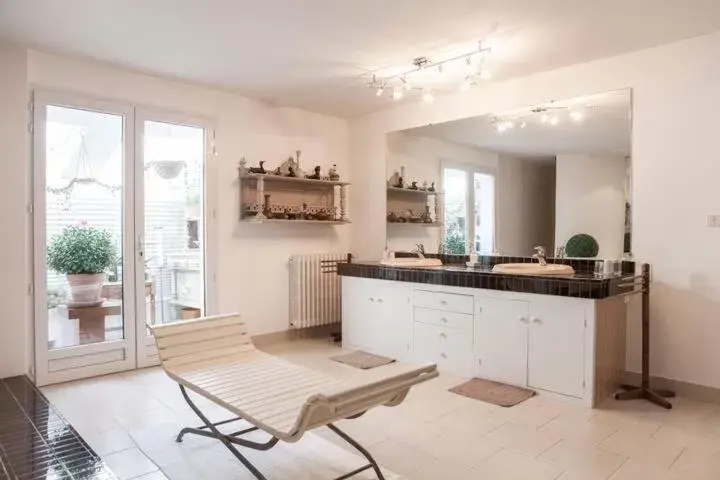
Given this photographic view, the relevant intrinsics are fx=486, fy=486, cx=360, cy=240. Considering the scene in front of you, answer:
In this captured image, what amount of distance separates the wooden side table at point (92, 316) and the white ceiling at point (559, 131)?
10.8 ft

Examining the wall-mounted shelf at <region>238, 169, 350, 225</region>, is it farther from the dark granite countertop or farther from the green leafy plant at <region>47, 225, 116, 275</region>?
the green leafy plant at <region>47, 225, 116, 275</region>

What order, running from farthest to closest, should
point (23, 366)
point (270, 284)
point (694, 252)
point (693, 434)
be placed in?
point (270, 284) → point (23, 366) → point (694, 252) → point (693, 434)

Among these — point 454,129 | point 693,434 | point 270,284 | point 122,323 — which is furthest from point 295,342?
point 693,434

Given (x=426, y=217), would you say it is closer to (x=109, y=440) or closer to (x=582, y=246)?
(x=582, y=246)

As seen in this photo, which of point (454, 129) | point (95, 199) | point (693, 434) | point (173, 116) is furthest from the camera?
point (454, 129)

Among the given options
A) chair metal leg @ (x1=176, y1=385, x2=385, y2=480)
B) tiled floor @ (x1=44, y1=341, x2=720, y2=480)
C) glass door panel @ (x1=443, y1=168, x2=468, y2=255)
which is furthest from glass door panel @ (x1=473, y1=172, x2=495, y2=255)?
chair metal leg @ (x1=176, y1=385, x2=385, y2=480)

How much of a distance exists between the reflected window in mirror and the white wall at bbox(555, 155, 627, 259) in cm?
67

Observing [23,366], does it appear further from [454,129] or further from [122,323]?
[454,129]

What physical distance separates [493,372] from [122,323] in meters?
3.02

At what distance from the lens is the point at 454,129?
4637mm

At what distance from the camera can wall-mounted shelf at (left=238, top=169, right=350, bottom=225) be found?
15.5ft

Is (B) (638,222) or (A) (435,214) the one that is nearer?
(B) (638,222)

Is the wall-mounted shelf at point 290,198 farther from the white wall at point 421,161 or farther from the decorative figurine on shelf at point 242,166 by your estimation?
the white wall at point 421,161

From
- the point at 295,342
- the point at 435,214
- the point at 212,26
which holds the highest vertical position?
the point at 212,26
